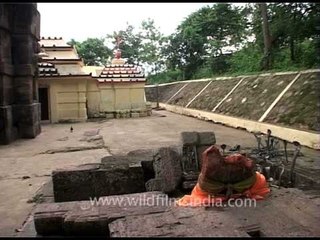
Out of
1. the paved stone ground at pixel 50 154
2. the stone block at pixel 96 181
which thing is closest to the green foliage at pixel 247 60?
the paved stone ground at pixel 50 154

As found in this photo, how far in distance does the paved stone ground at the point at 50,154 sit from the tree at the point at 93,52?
975 inches

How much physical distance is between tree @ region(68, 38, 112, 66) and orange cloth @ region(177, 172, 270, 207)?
3336 cm

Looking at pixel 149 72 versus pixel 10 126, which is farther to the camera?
pixel 149 72

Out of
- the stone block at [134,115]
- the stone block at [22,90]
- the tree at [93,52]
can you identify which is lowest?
the stone block at [134,115]

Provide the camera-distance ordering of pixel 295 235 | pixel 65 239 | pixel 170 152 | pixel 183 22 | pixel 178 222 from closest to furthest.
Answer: pixel 295 235 → pixel 178 222 → pixel 65 239 → pixel 170 152 → pixel 183 22

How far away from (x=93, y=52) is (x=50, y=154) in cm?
2957

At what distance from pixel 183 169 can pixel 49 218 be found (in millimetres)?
2009

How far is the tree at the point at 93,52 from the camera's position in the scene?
36000mm

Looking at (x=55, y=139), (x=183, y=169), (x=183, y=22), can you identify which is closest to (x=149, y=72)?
(x=183, y=22)

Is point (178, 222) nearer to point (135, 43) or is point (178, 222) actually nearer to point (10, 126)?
point (10, 126)

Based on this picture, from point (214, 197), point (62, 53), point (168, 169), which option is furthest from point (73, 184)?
point (62, 53)

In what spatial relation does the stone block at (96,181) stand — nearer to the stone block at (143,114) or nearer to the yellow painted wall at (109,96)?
the stone block at (143,114)

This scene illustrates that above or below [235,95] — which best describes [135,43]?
above

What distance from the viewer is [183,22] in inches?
1120
